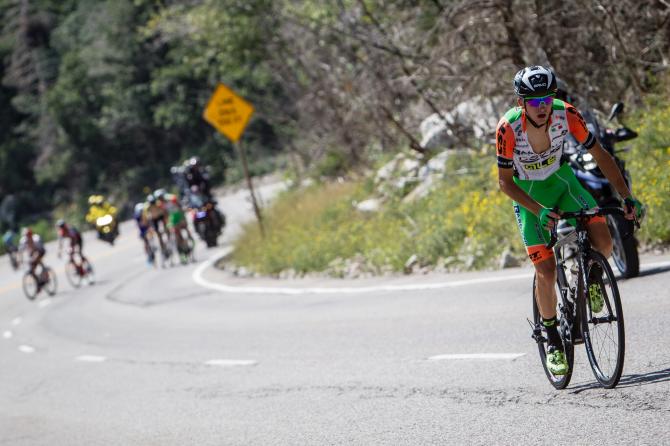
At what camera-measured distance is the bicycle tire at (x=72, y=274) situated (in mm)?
30016

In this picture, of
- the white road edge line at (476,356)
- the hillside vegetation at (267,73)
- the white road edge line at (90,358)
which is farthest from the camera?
the hillside vegetation at (267,73)

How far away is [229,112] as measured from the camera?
2327cm

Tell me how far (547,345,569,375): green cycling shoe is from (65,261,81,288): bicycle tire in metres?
25.1

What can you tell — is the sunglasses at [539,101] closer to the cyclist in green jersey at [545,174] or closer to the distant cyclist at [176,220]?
the cyclist in green jersey at [545,174]

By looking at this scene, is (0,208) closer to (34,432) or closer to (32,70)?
(32,70)

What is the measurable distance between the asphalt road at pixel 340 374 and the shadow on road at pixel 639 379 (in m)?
0.02

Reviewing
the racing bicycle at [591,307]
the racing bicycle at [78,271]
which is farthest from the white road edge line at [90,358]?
the racing bicycle at [78,271]

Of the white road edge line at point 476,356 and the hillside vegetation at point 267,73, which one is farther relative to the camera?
the hillside vegetation at point 267,73

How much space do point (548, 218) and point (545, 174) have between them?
47 centimetres

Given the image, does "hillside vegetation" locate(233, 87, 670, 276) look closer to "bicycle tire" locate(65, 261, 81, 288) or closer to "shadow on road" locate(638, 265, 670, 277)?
"shadow on road" locate(638, 265, 670, 277)

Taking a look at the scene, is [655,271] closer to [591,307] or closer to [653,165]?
[653,165]

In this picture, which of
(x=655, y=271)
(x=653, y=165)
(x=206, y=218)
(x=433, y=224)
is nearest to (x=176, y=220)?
(x=206, y=218)

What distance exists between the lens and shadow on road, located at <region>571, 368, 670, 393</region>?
20.5 ft

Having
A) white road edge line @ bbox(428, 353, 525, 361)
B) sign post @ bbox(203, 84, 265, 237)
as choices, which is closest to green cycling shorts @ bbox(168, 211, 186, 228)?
sign post @ bbox(203, 84, 265, 237)
